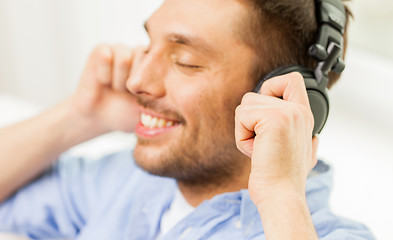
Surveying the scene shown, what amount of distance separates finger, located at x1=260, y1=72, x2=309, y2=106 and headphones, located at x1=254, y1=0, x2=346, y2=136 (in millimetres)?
68

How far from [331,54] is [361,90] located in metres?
0.57

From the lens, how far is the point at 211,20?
37.6 inches

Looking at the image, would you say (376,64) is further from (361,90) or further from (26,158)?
(26,158)

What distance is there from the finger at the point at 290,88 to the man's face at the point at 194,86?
0.19m

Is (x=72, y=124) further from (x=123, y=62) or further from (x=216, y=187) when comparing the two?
(x=216, y=187)

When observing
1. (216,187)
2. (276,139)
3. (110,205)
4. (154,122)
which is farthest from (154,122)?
(276,139)

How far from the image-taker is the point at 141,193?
47.9 inches

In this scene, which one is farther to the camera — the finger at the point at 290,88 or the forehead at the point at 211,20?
the forehead at the point at 211,20

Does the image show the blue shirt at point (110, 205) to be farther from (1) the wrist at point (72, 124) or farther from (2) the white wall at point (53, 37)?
(2) the white wall at point (53, 37)

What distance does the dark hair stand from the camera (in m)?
0.97

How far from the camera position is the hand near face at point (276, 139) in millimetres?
697

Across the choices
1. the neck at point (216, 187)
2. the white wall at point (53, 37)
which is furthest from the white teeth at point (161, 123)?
the white wall at point (53, 37)

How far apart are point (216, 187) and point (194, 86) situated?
0.83ft

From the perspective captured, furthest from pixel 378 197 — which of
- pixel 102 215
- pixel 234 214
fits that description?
pixel 102 215
